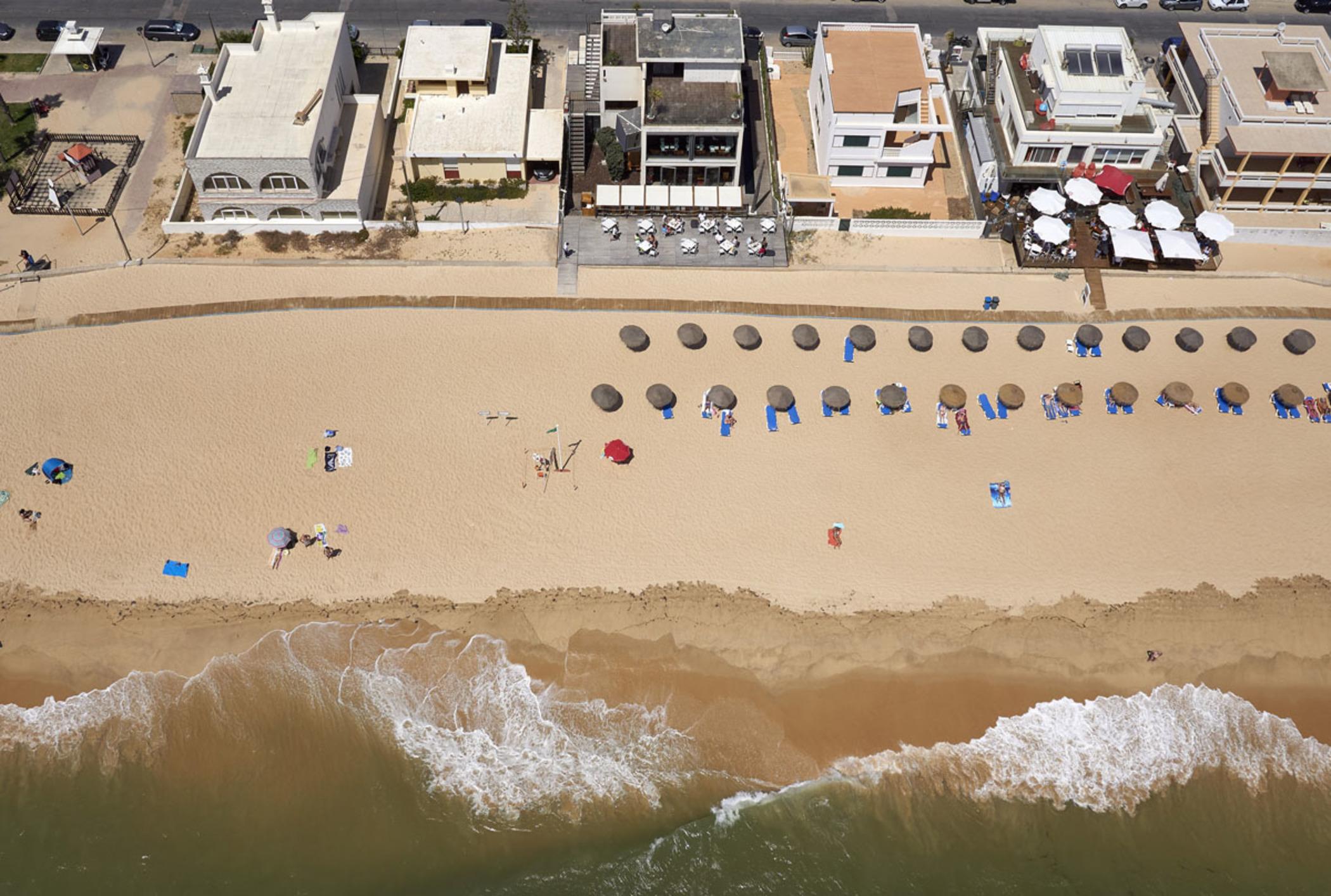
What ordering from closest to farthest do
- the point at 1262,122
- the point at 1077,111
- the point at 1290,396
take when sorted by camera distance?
the point at 1290,396 → the point at 1262,122 → the point at 1077,111

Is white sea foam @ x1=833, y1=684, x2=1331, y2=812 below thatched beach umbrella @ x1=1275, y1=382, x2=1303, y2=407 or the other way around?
below

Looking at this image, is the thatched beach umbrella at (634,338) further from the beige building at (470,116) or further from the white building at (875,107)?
the white building at (875,107)

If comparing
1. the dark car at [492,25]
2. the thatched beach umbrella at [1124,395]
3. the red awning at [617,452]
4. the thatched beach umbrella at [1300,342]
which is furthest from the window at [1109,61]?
the dark car at [492,25]

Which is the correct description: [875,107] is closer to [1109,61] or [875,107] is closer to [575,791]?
[1109,61]

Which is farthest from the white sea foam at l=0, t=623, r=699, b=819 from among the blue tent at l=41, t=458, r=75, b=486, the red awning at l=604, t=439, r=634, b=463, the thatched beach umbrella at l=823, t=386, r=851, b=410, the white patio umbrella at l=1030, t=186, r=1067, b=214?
the white patio umbrella at l=1030, t=186, r=1067, b=214

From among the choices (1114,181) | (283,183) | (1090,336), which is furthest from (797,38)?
(283,183)

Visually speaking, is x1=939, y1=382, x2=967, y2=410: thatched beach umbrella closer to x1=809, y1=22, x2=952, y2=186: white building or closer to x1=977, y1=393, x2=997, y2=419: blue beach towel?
x1=977, y1=393, x2=997, y2=419: blue beach towel
